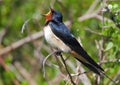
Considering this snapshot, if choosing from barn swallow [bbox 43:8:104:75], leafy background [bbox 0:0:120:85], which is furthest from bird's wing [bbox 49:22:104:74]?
leafy background [bbox 0:0:120:85]

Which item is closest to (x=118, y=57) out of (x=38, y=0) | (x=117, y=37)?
(x=117, y=37)

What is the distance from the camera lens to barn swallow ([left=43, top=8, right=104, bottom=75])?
429 centimetres

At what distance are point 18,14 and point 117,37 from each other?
3906 mm

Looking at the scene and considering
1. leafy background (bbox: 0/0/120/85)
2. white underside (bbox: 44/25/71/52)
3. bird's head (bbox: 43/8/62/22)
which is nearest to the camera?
white underside (bbox: 44/25/71/52)

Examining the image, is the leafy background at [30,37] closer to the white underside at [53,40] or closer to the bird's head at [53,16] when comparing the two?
the bird's head at [53,16]

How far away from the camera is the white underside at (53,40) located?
13.9 ft

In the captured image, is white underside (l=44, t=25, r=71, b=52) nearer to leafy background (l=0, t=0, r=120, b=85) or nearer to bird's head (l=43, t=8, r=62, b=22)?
bird's head (l=43, t=8, r=62, b=22)

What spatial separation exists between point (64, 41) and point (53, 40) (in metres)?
0.13

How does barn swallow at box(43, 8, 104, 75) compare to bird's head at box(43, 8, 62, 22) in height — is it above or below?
below

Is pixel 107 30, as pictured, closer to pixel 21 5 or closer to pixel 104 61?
pixel 104 61

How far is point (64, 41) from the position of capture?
4.36 m

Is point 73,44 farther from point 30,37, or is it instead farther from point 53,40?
point 30,37

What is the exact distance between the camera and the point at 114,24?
4867mm

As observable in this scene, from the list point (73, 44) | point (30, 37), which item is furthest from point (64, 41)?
point (30, 37)
